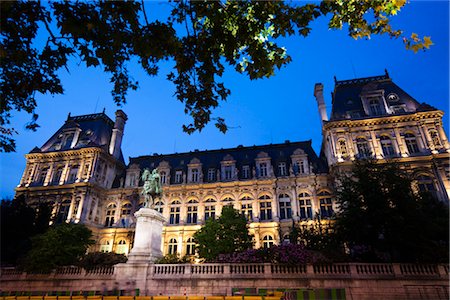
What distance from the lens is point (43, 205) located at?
85.5 ft

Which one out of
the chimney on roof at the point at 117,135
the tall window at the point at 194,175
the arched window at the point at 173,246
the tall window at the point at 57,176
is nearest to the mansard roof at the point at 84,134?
the chimney on roof at the point at 117,135

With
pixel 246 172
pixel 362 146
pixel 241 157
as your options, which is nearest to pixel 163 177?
pixel 241 157

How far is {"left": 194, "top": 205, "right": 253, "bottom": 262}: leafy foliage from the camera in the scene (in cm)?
2102

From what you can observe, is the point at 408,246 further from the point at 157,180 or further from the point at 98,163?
the point at 98,163

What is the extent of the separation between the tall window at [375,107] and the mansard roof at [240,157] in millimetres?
8053

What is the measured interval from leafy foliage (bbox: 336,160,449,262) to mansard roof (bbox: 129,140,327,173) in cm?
1391

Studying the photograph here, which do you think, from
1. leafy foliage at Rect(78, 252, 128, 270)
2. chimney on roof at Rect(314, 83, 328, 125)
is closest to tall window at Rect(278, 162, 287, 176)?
chimney on roof at Rect(314, 83, 328, 125)

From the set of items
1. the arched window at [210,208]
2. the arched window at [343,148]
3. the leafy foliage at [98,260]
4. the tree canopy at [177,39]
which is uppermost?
the arched window at [343,148]

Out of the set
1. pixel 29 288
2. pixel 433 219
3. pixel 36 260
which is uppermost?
pixel 433 219

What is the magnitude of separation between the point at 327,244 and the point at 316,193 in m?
12.2

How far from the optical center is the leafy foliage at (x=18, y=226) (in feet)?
70.2

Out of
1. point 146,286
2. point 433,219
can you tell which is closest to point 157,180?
point 146,286

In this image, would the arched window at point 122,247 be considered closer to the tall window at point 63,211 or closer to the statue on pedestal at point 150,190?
the tall window at point 63,211

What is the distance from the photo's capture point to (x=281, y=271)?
15398 mm
